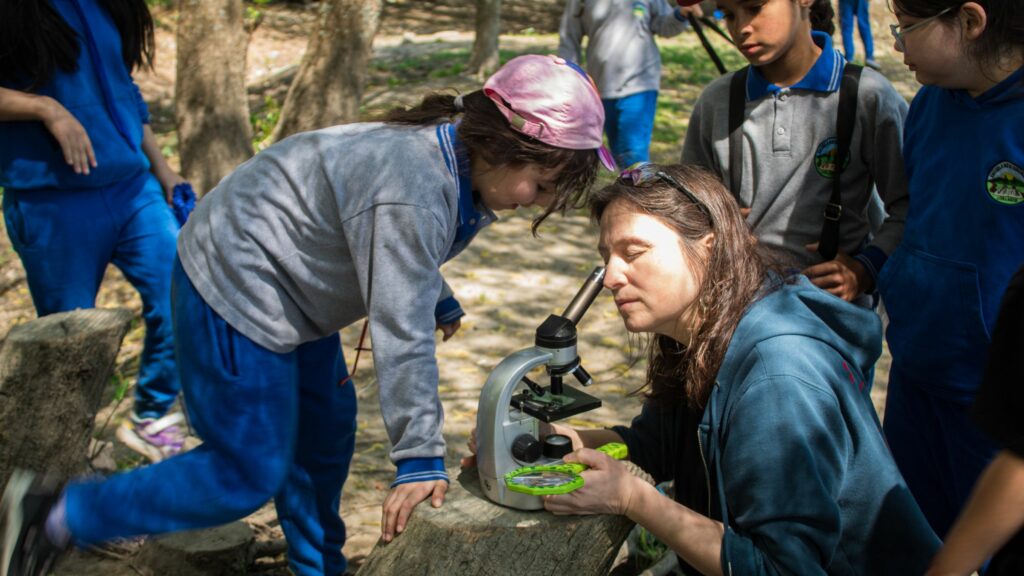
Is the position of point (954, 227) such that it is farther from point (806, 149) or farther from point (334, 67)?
point (334, 67)

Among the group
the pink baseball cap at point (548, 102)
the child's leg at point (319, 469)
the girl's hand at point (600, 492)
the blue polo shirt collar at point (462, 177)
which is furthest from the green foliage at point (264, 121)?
the girl's hand at point (600, 492)

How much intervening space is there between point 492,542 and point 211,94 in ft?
14.8

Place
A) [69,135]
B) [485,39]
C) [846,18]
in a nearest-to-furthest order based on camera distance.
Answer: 1. [69,135]
2. [485,39]
3. [846,18]

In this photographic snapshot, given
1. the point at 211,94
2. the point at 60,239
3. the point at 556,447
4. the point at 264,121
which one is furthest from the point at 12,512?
the point at 264,121

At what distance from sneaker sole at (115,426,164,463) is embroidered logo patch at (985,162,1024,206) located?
119 inches

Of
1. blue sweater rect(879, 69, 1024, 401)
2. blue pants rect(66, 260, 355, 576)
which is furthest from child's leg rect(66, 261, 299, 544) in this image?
blue sweater rect(879, 69, 1024, 401)

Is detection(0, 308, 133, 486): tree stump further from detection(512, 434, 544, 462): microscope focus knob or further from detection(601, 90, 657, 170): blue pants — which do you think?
detection(601, 90, 657, 170): blue pants

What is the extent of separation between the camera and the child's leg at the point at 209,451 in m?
2.64

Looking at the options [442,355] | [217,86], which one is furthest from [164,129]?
[442,355]

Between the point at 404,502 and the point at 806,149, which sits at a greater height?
the point at 806,149

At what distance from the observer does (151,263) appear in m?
3.66

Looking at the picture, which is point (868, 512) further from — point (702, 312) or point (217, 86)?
point (217, 86)

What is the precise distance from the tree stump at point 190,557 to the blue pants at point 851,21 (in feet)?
34.1

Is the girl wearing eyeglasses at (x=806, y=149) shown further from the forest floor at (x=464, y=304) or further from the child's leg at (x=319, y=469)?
the child's leg at (x=319, y=469)
